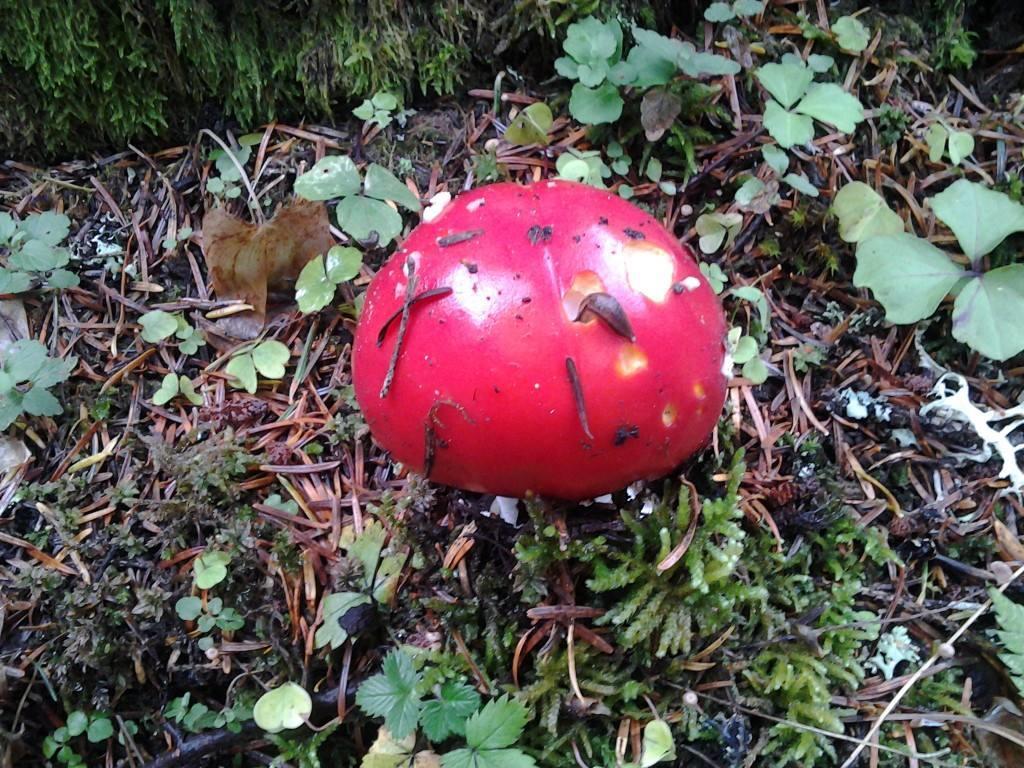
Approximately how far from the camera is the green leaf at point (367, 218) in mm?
2227

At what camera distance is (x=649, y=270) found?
163 cm

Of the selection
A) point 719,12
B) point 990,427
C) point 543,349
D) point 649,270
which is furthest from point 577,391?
point 719,12

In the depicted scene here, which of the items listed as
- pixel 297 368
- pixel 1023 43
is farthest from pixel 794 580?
pixel 1023 43

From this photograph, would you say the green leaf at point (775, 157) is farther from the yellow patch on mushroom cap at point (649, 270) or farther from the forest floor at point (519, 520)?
the yellow patch on mushroom cap at point (649, 270)

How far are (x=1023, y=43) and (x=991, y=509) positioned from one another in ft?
5.09

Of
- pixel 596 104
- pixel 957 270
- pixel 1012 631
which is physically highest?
pixel 596 104

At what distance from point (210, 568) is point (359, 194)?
3.64 ft

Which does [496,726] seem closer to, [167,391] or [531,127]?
[167,391]

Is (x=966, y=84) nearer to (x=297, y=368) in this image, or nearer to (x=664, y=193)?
(x=664, y=193)

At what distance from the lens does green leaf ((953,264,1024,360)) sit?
204cm

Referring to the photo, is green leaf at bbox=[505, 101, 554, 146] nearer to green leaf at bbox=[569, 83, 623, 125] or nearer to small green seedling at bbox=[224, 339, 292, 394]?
green leaf at bbox=[569, 83, 623, 125]

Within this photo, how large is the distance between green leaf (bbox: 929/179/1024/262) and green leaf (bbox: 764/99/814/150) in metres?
0.40

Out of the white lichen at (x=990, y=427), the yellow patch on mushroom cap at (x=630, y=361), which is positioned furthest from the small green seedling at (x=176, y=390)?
the white lichen at (x=990, y=427)

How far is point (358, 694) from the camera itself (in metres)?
1.75
